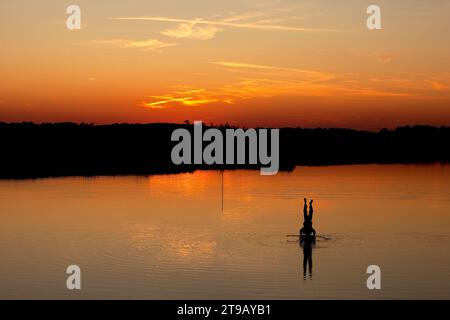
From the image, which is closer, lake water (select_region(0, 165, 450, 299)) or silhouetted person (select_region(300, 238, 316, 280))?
lake water (select_region(0, 165, 450, 299))

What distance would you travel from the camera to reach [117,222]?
51.1 meters

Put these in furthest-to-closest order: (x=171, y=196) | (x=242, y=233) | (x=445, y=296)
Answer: (x=171, y=196) → (x=242, y=233) → (x=445, y=296)

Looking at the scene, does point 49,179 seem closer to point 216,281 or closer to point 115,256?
point 115,256

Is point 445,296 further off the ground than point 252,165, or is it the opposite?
point 252,165

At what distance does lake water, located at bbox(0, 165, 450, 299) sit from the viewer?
1161 inches

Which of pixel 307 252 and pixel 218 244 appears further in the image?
pixel 218 244

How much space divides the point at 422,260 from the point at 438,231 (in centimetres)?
1163

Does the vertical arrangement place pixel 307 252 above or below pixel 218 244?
below

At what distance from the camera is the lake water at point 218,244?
29484mm

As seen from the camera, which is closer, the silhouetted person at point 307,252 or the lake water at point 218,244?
the lake water at point 218,244

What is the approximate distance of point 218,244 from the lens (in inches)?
1610

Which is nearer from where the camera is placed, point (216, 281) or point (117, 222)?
point (216, 281)
